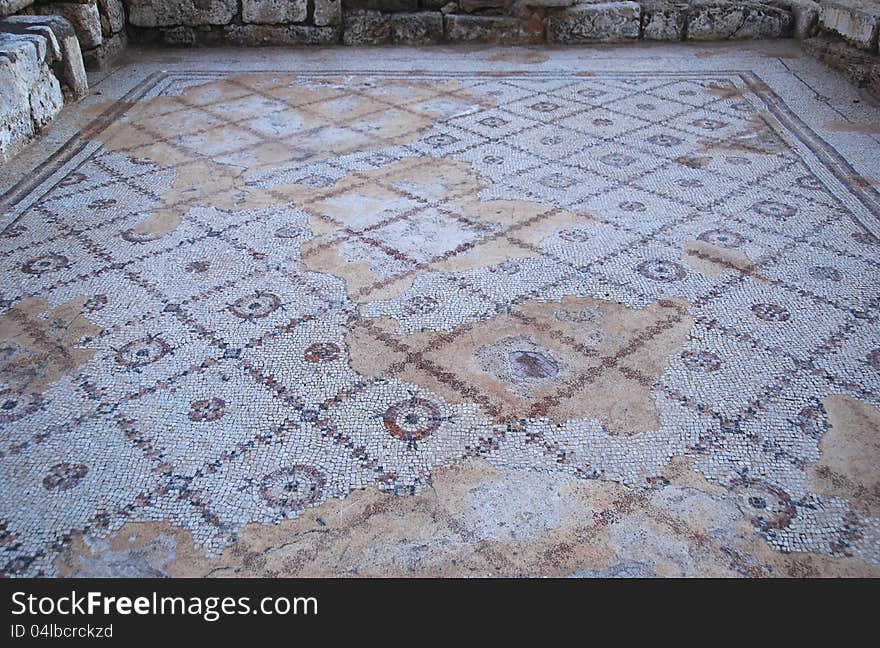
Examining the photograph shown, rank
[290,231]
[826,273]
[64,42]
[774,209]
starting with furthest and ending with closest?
[64,42] → [774,209] → [290,231] → [826,273]

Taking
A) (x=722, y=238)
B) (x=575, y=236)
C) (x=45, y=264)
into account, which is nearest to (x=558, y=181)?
(x=575, y=236)

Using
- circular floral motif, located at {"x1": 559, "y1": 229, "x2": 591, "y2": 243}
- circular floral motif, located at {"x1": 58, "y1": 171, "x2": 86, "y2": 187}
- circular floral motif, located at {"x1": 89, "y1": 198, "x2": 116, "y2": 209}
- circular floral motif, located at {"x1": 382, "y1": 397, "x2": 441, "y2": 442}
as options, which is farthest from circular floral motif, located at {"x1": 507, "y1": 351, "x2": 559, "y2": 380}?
circular floral motif, located at {"x1": 58, "y1": 171, "x2": 86, "y2": 187}

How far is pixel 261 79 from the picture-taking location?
4496mm

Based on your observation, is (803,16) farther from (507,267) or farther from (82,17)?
(82,17)

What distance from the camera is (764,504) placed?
63.7 inches

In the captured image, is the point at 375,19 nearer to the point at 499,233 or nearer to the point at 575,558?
the point at 499,233

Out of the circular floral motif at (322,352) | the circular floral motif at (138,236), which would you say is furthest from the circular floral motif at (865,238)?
the circular floral motif at (138,236)

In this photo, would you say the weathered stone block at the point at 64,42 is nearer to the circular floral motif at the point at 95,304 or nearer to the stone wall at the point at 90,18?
the stone wall at the point at 90,18

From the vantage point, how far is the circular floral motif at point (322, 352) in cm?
208

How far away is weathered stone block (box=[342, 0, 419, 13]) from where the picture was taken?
5.26m

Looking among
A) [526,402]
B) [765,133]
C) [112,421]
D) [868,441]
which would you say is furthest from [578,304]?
[765,133]

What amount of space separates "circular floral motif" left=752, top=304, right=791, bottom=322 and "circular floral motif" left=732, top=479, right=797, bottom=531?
2.35ft

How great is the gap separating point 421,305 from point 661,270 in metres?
0.79

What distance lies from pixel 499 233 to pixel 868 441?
4.49 ft
